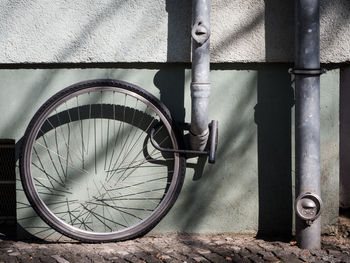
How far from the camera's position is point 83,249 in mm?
4457

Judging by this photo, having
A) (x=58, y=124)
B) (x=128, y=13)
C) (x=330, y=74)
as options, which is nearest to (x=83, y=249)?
(x=58, y=124)

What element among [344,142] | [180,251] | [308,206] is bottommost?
[180,251]

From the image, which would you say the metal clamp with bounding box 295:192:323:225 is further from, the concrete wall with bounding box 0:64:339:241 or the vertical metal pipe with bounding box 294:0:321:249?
the concrete wall with bounding box 0:64:339:241

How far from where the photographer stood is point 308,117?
427 centimetres

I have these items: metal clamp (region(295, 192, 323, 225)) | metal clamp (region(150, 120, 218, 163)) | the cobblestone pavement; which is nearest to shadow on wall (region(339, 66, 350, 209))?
the cobblestone pavement

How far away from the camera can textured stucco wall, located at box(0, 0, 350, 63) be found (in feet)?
14.9

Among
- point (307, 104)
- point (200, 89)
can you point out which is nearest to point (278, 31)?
point (307, 104)

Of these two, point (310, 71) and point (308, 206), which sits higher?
point (310, 71)

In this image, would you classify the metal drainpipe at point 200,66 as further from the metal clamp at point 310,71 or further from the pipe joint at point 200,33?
the metal clamp at point 310,71

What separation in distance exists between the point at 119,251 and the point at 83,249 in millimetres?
296

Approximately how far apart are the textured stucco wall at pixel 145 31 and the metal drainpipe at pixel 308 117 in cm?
29

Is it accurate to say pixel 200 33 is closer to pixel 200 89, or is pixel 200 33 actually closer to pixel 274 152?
pixel 200 89

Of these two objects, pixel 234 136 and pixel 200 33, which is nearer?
pixel 200 33

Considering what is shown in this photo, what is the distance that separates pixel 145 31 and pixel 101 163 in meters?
1.15
